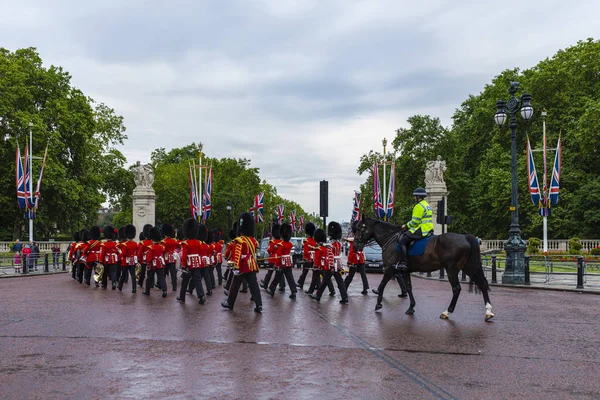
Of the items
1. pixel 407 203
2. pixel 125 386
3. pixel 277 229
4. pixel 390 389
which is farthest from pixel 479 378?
pixel 407 203

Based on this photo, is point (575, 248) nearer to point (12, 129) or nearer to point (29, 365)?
point (29, 365)

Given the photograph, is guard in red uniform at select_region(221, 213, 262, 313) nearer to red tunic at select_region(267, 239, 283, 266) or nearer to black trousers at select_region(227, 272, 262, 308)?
black trousers at select_region(227, 272, 262, 308)

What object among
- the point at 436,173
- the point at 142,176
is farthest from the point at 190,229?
the point at 142,176

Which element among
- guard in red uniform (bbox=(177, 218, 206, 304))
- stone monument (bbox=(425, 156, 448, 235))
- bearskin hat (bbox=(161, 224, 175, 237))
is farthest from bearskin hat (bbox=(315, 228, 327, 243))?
stone monument (bbox=(425, 156, 448, 235))

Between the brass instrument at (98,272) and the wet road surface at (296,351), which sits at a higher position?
the brass instrument at (98,272)

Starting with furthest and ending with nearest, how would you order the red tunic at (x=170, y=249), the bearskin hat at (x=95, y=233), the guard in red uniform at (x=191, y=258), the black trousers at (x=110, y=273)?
1. the bearskin hat at (x=95, y=233)
2. the black trousers at (x=110, y=273)
3. the red tunic at (x=170, y=249)
4. the guard in red uniform at (x=191, y=258)

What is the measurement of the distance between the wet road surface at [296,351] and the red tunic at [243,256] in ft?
2.97

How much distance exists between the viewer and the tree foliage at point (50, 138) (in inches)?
1628

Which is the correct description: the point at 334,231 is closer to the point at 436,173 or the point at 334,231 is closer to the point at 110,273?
the point at 110,273

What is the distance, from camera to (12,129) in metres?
41.6

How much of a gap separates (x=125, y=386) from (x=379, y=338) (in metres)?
4.13

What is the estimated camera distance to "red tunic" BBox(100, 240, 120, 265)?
16.9 meters

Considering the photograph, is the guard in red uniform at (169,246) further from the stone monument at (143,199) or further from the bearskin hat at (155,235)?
the stone monument at (143,199)

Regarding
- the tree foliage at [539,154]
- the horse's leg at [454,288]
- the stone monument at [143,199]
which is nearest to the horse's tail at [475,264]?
the horse's leg at [454,288]
